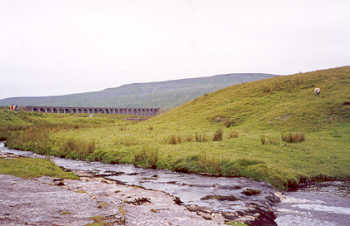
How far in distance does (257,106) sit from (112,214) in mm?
34149

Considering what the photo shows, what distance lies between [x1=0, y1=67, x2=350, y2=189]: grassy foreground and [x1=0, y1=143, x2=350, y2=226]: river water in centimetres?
135

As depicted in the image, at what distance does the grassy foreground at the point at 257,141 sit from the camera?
58.4 ft

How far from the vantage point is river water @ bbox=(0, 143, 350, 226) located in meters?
10.7

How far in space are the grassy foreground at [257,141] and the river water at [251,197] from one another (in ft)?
4.42

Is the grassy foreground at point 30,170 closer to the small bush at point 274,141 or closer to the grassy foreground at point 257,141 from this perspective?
the grassy foreground at point 257,141

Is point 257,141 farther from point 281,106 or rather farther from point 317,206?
point 281,106

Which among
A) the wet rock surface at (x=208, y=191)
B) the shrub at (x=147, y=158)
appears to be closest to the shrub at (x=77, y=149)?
the wet rock surface at (x=208, y=191)

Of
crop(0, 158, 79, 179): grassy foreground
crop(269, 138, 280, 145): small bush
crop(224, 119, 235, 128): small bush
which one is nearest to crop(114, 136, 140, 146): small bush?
crop(0, 158, 79, 179): grassy foreground

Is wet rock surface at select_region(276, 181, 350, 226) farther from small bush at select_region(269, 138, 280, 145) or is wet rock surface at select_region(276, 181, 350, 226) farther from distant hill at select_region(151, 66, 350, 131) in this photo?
distant hill at select_region(151, 66, 350, 131)

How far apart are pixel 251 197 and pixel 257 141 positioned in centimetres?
1145

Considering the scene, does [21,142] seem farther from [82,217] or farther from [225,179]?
[82,217]

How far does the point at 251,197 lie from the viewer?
1318 centimetres

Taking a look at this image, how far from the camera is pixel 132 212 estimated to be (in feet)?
32.4

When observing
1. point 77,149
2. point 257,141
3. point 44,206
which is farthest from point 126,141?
point 44,206
